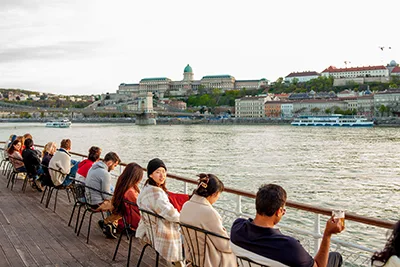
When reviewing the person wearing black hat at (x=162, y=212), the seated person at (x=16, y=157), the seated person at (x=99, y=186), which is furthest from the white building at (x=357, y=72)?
the person wearing black hat at (x=162, y=212)

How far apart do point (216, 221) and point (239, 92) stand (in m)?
111

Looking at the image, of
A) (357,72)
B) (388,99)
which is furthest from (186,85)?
(388,99)

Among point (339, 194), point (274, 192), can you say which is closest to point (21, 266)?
point (274, 192)

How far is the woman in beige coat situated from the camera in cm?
221

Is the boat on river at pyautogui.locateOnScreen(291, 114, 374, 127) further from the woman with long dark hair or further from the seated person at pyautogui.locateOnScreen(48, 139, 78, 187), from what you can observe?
the woman with long dark hair

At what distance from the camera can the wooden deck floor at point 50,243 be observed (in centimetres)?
315

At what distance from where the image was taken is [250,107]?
306 feet

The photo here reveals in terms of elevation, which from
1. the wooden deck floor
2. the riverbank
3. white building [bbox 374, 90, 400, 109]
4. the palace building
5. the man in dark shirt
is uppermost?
the palace building

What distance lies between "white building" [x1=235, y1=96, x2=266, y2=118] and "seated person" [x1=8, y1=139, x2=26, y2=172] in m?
86.5

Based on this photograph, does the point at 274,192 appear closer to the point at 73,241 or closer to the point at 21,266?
the point at 21,266

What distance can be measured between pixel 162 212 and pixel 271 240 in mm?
972

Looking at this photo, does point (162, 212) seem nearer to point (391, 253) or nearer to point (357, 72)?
point (391, 253)

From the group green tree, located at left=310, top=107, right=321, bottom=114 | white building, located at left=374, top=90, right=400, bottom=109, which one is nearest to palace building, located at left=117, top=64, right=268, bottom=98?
green tree, located at left=310, top=107, right=321, bottom=114

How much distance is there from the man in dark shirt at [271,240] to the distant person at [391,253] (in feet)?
0.91
